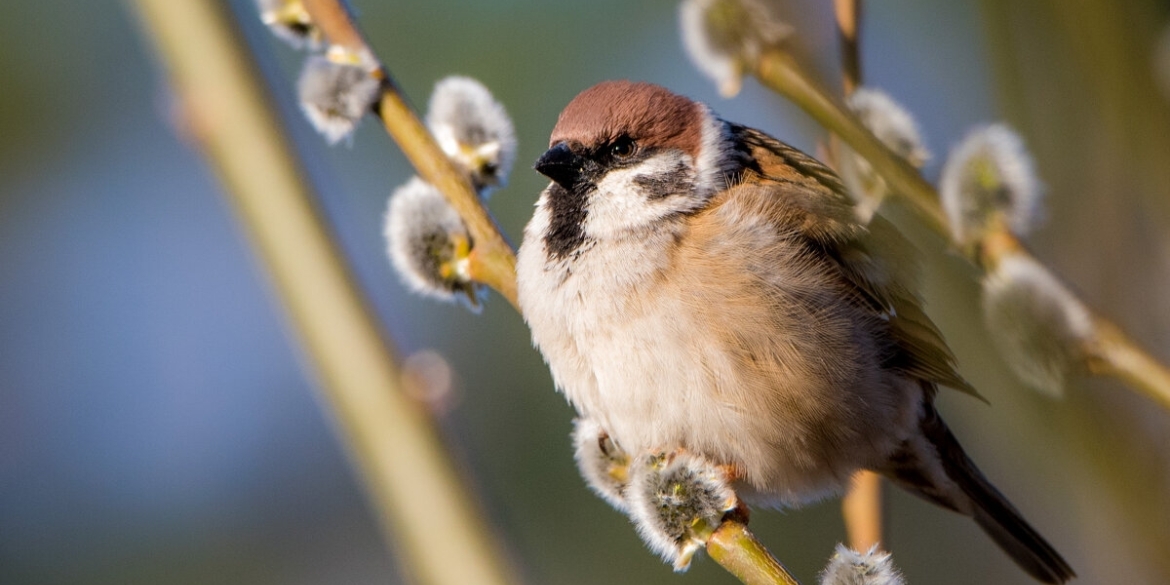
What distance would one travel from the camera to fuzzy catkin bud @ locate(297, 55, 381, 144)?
2186 millimetres

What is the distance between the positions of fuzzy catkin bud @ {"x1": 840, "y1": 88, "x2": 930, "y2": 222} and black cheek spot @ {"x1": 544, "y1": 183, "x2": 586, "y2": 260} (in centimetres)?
70

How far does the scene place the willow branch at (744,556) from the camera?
1.75m

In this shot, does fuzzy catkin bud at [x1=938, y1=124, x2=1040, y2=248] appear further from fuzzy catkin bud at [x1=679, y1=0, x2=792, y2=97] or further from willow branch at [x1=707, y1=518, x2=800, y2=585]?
willow branch at [x1=707, y1=518, x2=800, y2=585]

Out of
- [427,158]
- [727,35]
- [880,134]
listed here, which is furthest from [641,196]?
[427,158]

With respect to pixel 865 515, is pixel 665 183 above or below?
above

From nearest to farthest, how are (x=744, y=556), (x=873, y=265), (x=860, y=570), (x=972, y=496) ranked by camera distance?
(x=860, y=570), (x=744, y=556), (x=873, y=265), (x=972, y=496)

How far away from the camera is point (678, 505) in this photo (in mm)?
2150

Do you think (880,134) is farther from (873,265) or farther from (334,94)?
(334,94)

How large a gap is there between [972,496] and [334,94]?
2.24 metres

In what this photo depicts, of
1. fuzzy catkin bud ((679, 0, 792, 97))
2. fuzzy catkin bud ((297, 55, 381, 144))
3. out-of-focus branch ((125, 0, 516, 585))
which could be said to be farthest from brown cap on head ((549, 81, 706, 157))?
out-of-focus branch ((125, 0, 516, 585))

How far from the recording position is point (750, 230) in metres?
2.78

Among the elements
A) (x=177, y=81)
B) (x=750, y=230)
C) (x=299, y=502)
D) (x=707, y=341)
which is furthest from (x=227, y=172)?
Result: (x=299, y=502)

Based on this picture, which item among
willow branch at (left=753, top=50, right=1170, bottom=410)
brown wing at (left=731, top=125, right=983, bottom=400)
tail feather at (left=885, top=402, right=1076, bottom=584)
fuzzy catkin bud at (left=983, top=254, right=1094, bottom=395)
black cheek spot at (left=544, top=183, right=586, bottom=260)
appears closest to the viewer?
willow branch at (left=753, top=50, right=1170, bottom=410)

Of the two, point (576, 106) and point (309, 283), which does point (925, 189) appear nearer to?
point (576, 106)
